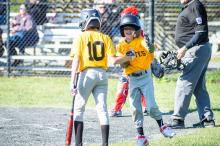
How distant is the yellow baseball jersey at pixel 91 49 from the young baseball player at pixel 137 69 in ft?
1.76

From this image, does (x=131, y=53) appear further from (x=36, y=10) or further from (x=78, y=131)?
(x=36, y=10)

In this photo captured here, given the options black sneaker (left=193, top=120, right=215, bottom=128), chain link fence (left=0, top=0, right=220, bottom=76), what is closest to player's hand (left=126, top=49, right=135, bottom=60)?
black sneaker (left=193, top=120, right=215, bottom=128)

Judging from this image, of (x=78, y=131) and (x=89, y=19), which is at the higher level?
(x=89, y=19)

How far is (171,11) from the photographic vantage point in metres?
20.6

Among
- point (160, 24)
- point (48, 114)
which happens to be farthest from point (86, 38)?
point (160, 24)

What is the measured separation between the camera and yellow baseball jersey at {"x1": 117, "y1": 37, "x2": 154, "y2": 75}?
8281mm

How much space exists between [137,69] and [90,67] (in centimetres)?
84

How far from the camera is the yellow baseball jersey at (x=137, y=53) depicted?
8.28 metres

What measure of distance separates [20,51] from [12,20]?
142 cm

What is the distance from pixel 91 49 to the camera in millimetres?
7652

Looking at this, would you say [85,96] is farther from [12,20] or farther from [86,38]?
[12,20]

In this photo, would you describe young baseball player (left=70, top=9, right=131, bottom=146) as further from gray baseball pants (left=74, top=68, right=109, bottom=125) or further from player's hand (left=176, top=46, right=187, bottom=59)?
player's hand (left=176, top=46, right=187, bottom=59)

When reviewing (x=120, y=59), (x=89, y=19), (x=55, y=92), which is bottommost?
(x=55, y=92)

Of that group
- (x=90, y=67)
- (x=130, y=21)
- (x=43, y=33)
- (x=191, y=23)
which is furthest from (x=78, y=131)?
(x=43, y=33)
